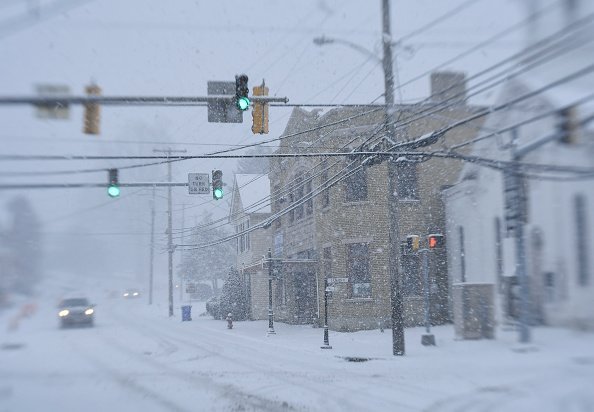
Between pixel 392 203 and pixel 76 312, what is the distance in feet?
56.3

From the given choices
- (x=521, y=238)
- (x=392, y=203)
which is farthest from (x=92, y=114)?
(x=521, y=238)

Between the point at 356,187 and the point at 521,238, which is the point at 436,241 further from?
the point at 356,187

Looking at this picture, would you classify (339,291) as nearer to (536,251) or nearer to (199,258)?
(536,251)

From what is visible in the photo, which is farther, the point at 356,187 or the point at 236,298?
the point at 236,298

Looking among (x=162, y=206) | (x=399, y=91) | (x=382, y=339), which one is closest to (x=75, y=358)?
(x=382, y=339)

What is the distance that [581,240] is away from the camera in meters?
15.9

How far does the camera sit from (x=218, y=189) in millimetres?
18547

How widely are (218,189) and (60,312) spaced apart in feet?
40.5

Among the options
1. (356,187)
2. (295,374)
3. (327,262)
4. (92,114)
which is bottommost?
(295,374)

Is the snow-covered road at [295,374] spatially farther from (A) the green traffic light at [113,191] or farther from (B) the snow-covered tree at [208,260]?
(B) the snow-covered tree at [208,260]

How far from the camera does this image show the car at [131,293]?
48.3 metres

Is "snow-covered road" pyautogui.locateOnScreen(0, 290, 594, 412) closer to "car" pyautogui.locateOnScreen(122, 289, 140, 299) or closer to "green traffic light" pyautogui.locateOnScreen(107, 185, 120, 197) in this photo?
"green traffic light" pyautogui.locateOnScreen(107, 185, 120, 197)

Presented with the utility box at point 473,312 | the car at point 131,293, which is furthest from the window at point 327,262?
the car at point 131,293

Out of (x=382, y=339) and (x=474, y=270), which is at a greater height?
(x=474, y=270)
